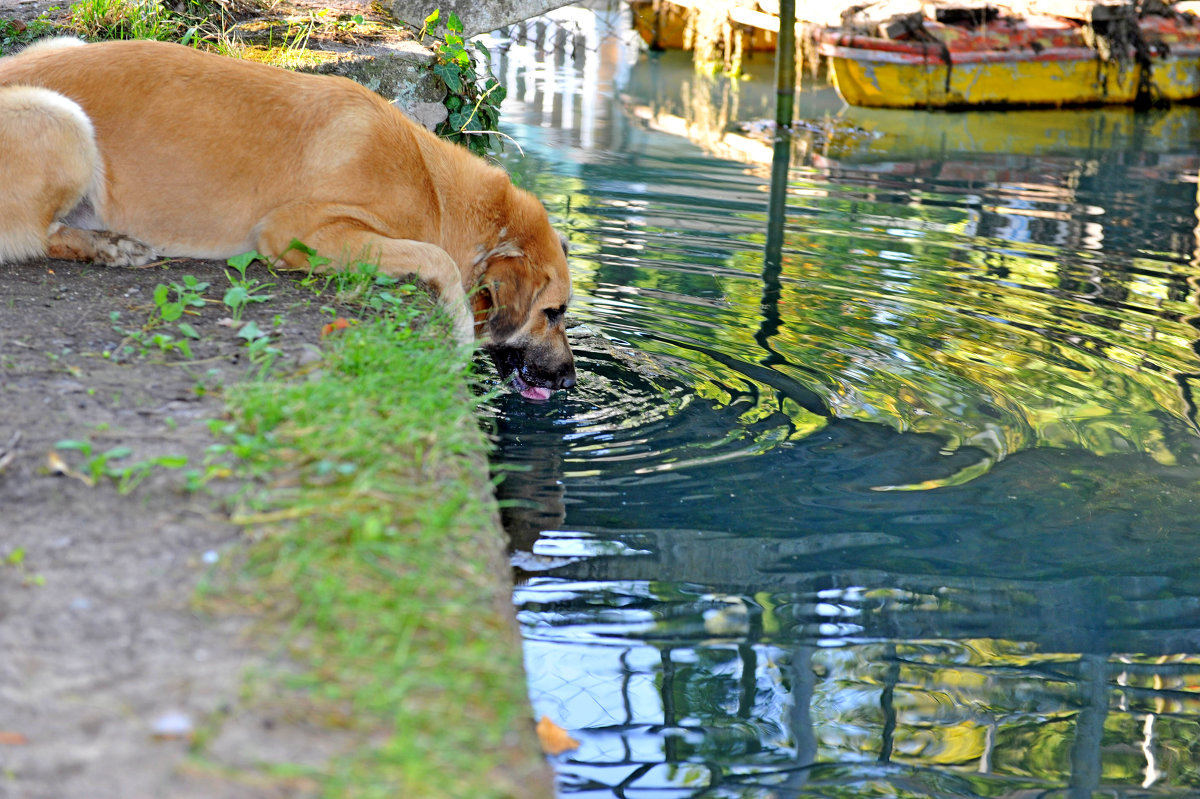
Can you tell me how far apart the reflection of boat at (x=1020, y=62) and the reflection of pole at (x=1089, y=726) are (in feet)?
47.9

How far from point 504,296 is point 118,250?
1.62 m

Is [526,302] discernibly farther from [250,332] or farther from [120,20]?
[120,20]

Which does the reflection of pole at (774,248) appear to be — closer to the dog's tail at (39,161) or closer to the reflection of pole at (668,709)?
the reflection of pole at (668,709)

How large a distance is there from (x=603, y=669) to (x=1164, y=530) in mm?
2509

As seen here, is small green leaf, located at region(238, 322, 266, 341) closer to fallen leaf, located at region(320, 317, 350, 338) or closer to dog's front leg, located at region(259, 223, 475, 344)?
fallen leaf, located at region(320, 317, 350, 338)

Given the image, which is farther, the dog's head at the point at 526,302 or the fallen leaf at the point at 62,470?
the dog's head at the point at 526,302

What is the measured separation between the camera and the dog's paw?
4.43 meters

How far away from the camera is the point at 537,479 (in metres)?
4.36

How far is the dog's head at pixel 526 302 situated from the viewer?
4801mm

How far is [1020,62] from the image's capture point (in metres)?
17.2

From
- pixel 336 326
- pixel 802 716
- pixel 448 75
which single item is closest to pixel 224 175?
pixel 336 326

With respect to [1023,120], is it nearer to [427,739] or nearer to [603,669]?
[603,669]

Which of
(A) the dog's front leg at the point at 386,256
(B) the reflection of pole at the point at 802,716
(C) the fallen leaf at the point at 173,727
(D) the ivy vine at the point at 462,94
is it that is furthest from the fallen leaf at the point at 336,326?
(D) the ivy vine at the point at 462,94

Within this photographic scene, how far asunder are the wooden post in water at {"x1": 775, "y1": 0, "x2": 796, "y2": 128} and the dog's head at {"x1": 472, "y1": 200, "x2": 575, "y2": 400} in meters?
9.85
